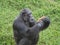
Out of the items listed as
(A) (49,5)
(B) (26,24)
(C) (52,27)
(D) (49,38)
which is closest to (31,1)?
(A) (49,5)

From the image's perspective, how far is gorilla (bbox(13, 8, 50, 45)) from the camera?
570 centimetres

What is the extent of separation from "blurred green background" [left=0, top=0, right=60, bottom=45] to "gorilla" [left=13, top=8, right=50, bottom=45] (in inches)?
77.8

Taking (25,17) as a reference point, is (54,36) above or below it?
below

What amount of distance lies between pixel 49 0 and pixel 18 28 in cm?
507

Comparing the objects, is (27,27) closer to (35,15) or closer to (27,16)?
(27,16)

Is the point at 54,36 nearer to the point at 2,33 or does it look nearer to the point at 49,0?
the point at 2,33

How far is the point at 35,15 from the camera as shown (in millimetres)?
9391

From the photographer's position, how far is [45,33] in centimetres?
856

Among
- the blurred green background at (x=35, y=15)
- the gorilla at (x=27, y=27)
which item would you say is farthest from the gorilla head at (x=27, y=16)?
the blurred green background at (x=35, y=15)

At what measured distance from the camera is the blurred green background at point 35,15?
816 cm

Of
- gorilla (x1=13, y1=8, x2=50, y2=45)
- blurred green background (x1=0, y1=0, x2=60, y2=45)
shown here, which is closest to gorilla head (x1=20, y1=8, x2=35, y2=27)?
gorilla (x1=13, y1=8, x2=50, y2=45)

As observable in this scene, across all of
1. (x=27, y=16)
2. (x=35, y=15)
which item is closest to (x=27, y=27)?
(x=27, y=16)

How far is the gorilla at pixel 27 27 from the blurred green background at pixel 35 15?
1.98 m

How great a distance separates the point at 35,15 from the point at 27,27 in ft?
11.9
